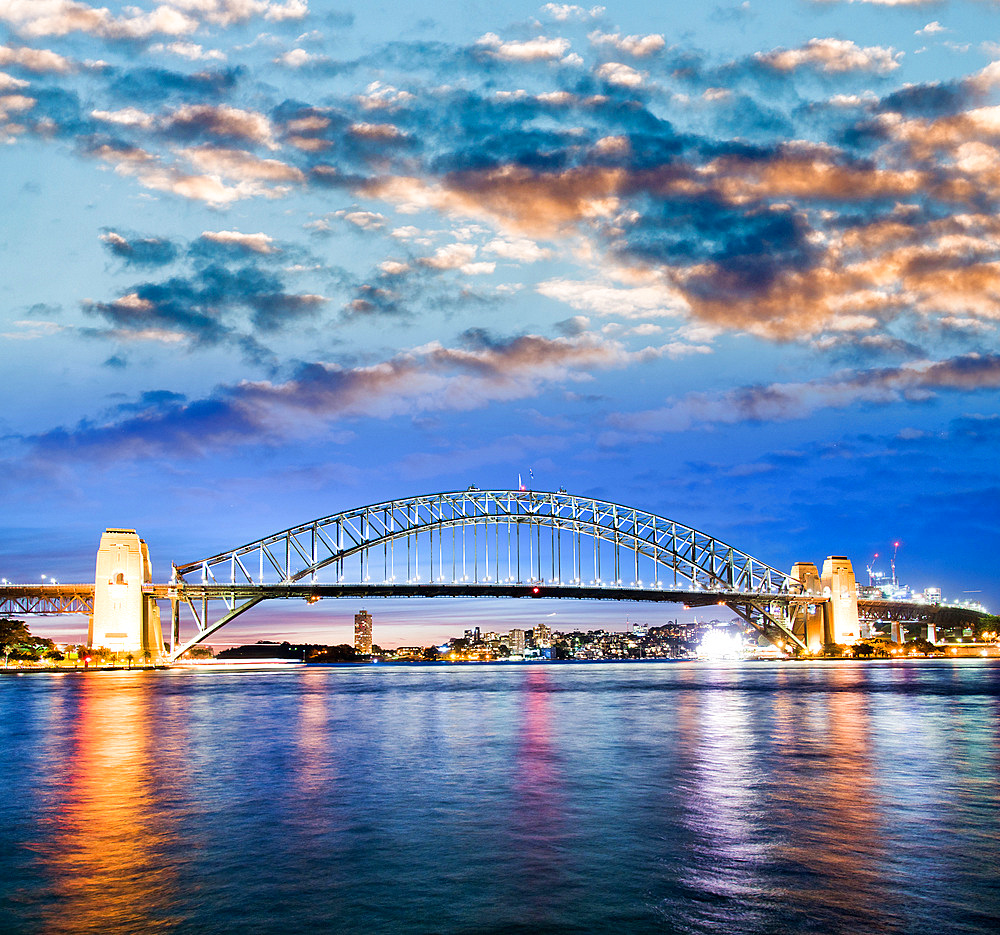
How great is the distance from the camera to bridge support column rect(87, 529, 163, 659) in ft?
326

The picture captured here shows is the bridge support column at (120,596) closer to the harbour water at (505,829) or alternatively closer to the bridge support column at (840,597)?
the harbour water at (505,829)

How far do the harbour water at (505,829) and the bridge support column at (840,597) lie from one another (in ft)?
325

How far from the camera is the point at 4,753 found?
31703 mm

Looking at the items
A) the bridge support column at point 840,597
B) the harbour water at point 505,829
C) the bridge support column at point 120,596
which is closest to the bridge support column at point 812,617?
the bridge support column at point 840,597

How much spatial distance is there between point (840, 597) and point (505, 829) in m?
125

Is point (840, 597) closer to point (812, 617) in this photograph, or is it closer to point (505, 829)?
point (812, 617)

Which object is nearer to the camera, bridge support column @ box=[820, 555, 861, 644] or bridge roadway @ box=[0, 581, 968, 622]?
bridge roadway @ box=[0, 581, 968, 622]

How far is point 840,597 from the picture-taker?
133 m

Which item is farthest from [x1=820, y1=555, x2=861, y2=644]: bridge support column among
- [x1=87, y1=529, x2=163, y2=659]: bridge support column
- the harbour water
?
the harbour water

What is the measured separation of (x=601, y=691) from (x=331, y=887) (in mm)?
58327

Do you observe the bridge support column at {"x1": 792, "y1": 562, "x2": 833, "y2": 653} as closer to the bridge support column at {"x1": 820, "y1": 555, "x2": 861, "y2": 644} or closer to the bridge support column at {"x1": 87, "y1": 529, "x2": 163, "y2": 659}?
the bridge support column at {"x1": 820, "y1": 555, "x2": 861, "y2": 644}

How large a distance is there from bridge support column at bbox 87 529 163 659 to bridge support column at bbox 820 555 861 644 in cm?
8851

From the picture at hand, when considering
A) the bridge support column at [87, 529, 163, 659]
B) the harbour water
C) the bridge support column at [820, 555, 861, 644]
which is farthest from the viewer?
the bridge support column at [820, 555, 861, 644]

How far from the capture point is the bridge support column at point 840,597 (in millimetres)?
133125
